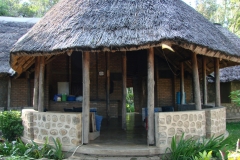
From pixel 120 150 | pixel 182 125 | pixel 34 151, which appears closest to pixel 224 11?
pixel 182 125

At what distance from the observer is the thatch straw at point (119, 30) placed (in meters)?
5.68

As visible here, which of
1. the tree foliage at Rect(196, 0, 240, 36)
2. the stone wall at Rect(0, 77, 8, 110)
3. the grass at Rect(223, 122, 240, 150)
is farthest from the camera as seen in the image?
the tree foliage at Rect(196, 0, 240, 36)

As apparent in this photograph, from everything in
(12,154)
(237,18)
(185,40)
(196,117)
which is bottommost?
(12,154)

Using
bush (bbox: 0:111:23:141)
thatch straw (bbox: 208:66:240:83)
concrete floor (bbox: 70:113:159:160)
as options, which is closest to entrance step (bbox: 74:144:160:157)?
concrete floor (bbox: 70:113:159:160)

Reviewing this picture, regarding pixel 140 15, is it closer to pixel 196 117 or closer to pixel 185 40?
pixel 185 40

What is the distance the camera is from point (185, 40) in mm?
5547

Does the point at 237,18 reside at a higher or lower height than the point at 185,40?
higher

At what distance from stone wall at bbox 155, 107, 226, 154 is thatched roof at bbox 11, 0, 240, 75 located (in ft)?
5.19

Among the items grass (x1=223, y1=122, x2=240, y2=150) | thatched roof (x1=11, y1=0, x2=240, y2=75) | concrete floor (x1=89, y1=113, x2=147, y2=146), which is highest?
thatched roof (x1=11, y1=0, x2=240, y2=75)

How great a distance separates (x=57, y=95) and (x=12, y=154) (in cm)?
485

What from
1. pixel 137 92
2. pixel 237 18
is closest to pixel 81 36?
pixel 137 92

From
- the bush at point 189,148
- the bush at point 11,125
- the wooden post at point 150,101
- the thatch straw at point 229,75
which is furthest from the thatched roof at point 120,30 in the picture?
the thatch straw at point 229,75

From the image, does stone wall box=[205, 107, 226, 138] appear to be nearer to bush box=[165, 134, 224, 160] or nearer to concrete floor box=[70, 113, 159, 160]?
bush box=[165, 134, 224, 160]

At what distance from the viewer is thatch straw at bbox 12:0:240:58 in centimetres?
568
